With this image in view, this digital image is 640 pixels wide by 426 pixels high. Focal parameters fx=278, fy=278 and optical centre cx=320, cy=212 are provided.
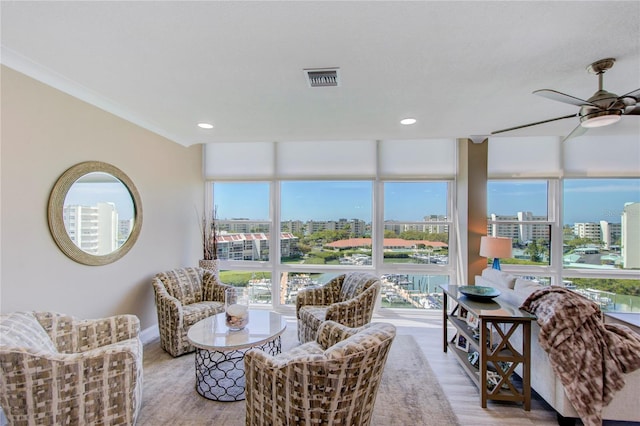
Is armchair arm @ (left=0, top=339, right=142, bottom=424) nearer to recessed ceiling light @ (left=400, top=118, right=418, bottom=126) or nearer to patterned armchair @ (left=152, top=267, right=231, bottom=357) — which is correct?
patterned armchair @ (left=152, top=267, right=231, bottom=357)

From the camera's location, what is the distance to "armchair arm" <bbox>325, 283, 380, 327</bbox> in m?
2.80

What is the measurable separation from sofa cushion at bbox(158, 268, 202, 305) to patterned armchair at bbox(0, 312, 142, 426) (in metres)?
1.32

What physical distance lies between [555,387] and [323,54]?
2883 mm

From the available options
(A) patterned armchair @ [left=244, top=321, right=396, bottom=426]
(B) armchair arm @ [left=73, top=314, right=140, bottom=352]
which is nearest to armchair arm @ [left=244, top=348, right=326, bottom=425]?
(A) patterned armchair @ [left=244, top=321, right=396, bottom=426]

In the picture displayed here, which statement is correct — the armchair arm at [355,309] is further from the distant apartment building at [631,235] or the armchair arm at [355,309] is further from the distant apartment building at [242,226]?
the distant apartment building at [631,235]

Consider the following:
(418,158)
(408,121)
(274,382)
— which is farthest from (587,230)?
(274,382)

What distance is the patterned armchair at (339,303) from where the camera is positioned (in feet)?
9.34

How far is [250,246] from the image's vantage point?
4621 mm

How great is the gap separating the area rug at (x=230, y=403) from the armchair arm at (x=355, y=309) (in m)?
0.55

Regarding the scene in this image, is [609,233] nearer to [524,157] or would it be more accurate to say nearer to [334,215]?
[524,157]

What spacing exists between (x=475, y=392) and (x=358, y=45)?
294 centimetres

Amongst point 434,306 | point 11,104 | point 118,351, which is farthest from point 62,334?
point 434,306

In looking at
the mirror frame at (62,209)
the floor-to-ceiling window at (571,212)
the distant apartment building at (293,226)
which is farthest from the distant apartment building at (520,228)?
the mirror frame at (62,209)

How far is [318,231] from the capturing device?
178 inches
